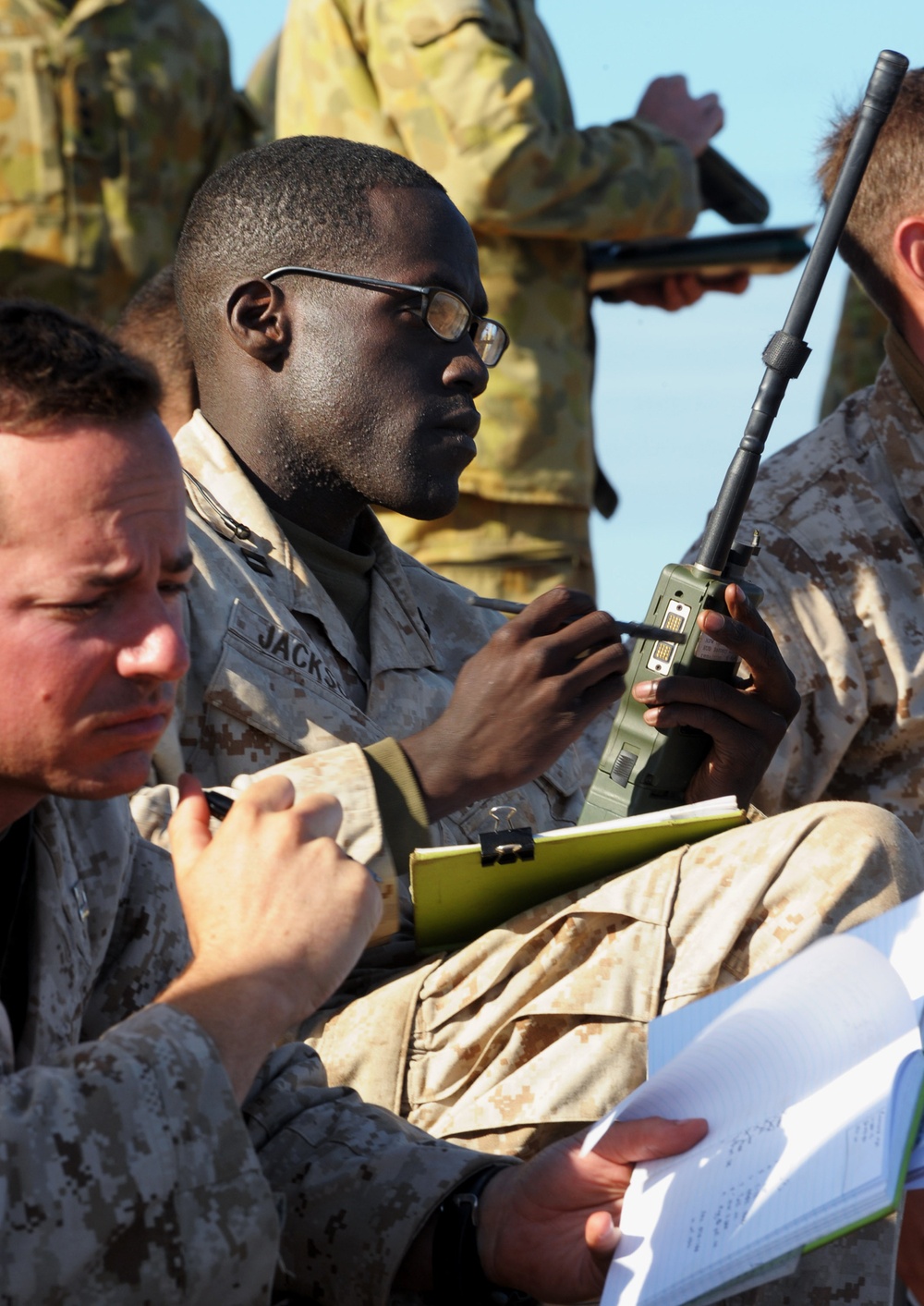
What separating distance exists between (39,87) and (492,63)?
1.45 m

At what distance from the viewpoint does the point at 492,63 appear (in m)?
4.95

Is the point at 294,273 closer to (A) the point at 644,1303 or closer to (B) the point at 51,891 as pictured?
(B) the point at 51,891

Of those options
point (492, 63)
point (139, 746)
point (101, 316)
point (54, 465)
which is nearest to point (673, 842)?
point (139, 746)

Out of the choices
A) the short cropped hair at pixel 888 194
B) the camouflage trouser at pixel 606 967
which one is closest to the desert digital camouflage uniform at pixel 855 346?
the short cropped hair at pixel 888 194

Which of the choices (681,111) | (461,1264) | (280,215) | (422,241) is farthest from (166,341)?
(461,1264)

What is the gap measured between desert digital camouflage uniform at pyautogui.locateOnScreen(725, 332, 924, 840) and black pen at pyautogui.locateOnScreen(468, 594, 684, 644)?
70 cm

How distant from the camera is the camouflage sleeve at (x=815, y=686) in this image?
12.2ft

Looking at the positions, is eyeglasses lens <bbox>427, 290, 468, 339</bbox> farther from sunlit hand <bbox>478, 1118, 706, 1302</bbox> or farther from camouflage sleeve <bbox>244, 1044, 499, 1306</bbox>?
sunlit hand <bbox>478, 1118, 706, 1302</bbox>

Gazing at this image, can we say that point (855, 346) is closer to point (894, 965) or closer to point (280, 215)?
point (280, 215)

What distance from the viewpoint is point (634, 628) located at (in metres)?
2.93

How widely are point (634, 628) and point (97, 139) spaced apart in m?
3.39

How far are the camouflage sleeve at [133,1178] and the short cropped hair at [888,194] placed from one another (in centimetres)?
292

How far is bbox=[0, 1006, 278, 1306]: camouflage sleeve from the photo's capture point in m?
1.58

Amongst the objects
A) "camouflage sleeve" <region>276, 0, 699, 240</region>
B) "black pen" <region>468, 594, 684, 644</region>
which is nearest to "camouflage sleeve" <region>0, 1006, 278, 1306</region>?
"black pen" <region>468, 594, 684, 644</region>
